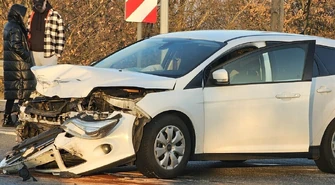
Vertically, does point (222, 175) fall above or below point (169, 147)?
below

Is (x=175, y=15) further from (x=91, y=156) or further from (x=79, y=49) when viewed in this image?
(x=91, y=156)

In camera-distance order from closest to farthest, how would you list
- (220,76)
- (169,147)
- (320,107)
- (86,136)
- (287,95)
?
1. (86,136)
2. (169,147)
3. (220,76)
4. (287,95)
5. (320,107)

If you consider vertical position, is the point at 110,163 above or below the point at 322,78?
below

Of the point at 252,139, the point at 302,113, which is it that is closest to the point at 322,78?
the point at 302,113

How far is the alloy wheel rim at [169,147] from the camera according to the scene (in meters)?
7.65

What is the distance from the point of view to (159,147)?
7668mm

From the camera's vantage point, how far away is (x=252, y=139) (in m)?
8.33

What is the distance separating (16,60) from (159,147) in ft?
17.5

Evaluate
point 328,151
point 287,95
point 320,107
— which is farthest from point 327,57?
point 328,151

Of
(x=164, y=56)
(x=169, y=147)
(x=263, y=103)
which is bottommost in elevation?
(x=169, y=147)

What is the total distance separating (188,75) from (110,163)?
1.21 meters

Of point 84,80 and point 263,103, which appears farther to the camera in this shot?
point 263,103

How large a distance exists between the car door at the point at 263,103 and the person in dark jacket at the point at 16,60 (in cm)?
459

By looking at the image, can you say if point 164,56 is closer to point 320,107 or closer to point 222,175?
point 222,175
